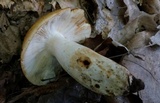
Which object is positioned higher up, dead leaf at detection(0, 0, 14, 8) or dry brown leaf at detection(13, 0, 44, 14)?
dead leaf at detection(0, 0, 14, 8)

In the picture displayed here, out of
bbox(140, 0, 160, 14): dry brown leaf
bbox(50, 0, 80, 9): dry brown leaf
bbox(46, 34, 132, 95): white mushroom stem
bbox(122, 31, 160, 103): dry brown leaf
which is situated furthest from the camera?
bbox(140, 0, 160, 14): dry brown leaf

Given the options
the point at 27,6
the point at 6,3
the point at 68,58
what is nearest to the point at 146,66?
the point at 68,58

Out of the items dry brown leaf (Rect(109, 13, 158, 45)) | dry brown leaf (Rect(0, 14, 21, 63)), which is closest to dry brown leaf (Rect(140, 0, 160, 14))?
dry brown leaf (Rect(109, 13, 158, 45))

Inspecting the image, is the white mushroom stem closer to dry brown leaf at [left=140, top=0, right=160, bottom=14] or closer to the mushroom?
the mushroom

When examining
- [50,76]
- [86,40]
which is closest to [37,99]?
[50,76]

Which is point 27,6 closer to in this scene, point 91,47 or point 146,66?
point 91,47

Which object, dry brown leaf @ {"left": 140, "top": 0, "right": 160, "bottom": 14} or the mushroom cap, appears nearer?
the mushroom cap

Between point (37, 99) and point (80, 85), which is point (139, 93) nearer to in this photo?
point (80, 85)

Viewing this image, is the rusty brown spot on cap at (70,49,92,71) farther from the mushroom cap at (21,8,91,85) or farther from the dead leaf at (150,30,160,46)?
the dead leaf at (150,30,160,46)

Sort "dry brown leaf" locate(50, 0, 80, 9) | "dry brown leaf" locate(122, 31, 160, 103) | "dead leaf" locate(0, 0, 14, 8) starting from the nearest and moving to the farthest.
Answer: "dry brown leaf" locate(122, 31, 160, 103)
"dead leaf" locate(0, 0, 14, 8)
"dry brown leaf" locate(50, 0, 80, 9)

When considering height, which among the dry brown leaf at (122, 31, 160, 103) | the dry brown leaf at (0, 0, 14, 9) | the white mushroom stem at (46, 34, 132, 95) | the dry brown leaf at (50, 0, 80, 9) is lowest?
the dry brown leaf at (122, 31, 160, 103)
